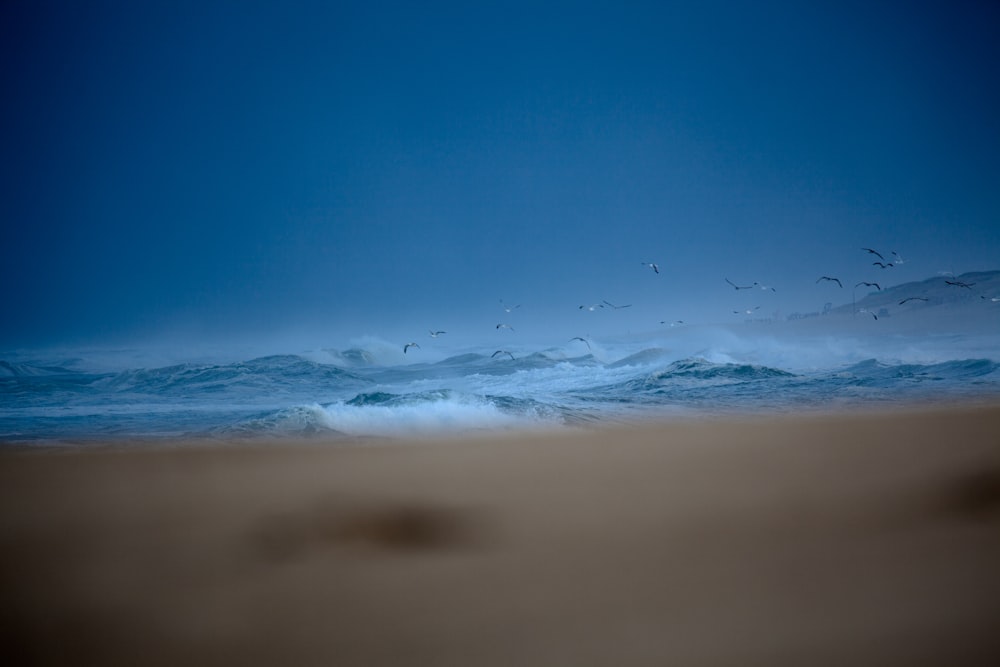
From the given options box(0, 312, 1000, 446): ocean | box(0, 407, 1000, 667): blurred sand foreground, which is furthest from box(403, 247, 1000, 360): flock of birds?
box(0, 407, 1000, 667): blurred sand foreground

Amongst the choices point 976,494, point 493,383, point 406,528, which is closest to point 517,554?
point 406,528

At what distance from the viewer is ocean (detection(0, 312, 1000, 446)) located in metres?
2.68

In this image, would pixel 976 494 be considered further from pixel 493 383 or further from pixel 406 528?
pixel 493 383

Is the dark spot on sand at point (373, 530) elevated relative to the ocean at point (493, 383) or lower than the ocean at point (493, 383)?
lower

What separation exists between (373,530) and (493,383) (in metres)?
1.77

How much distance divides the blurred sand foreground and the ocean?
0.64 metres

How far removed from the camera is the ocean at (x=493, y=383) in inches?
106

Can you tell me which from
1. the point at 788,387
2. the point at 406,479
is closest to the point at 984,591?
the point at 406,479

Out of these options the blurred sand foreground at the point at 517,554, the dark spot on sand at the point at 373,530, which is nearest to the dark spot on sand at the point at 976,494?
the blurred sand foreground at the point at 517,554

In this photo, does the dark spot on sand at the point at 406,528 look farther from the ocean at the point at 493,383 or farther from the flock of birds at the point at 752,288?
the flock of birds at the point at 752,288

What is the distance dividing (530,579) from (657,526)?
416mm

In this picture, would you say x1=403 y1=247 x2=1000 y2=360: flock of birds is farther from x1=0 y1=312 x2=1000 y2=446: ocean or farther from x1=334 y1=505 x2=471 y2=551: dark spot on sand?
x1=334 y1=505 x2=471 y2=551: dark spot on sand

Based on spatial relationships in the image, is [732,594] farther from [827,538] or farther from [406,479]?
[406,479]

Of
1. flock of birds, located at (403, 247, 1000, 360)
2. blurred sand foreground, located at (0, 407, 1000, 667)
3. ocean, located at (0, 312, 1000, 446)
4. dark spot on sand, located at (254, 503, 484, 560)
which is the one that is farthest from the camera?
flock of birds, located at (403, 247, 1000, 360)
